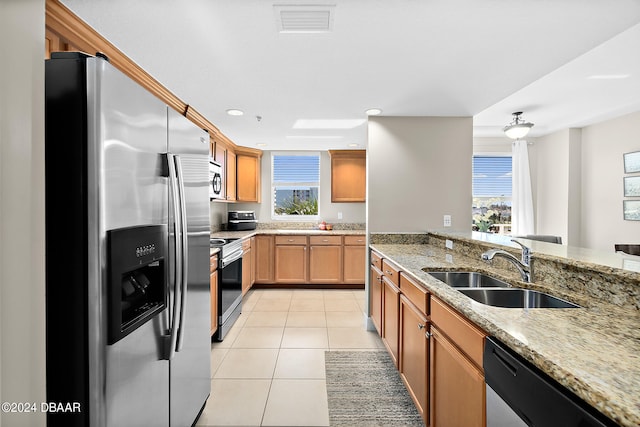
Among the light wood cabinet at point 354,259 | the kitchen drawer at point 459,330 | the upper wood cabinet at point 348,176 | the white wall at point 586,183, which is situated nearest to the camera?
the kitchen drawer at point 459,330

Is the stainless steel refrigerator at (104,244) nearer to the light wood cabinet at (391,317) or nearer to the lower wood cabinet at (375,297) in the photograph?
the light wood cabinet at (391,317)

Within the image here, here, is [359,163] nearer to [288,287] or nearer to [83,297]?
[288,287]

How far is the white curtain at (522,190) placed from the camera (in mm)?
5133

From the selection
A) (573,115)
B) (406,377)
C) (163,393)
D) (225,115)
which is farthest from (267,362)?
(573,115)

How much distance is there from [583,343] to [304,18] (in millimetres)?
1778

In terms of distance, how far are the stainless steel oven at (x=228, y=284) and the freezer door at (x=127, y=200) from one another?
1.62 m

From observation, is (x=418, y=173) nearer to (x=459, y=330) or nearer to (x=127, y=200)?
(x=459, y=330)

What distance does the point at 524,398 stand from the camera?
851 mm

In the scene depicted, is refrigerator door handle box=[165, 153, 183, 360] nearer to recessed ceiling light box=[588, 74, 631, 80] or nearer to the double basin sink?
the double basin sink

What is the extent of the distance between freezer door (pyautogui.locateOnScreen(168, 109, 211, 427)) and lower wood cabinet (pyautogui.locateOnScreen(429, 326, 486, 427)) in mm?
1203

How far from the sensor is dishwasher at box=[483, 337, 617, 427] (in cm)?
70

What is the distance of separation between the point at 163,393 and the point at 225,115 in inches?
107

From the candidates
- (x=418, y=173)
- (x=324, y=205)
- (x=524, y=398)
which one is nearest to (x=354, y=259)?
(x=324, y=205)

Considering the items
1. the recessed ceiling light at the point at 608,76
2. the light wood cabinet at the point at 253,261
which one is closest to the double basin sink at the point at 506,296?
the recessed ceiling light at the point at 608,76
